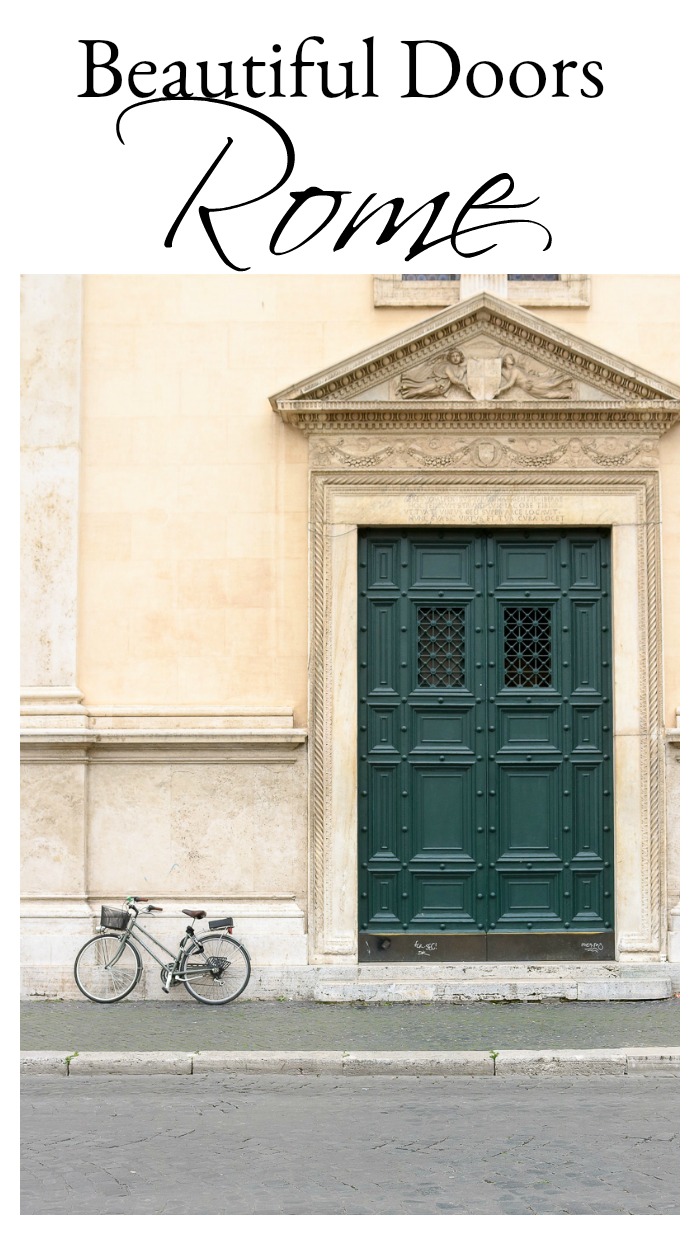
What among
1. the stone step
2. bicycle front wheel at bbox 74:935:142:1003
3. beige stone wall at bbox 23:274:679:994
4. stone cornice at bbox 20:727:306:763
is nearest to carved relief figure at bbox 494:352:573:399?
beige stone wall at bbox 23:274:679:994

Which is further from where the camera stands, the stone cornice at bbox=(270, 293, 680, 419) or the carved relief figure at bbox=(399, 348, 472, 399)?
the carved relief figure at bbox=(399, 348, 472, 399)

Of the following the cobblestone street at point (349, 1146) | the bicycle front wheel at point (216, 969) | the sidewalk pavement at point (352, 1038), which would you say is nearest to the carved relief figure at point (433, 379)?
the bicycle front wheel at point (216, 969)

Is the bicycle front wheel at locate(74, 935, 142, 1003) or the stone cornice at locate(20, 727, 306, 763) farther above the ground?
the stone cornice at locate(20, 727, 306, 763)

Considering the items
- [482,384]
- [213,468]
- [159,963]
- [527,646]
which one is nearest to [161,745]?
[159,963]

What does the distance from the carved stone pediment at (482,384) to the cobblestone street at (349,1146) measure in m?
5.27

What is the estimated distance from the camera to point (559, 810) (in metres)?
11.6

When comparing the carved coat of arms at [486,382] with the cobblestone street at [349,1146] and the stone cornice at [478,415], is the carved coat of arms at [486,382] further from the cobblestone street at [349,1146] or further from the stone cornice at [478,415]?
the cobblestone street at [349,1146]

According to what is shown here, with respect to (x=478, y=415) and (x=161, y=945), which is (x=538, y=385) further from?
(x=161, y=945)

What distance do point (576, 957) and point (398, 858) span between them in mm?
1686

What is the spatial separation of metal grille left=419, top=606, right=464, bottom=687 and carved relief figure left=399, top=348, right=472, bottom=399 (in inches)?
70.5

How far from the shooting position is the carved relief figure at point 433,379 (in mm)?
11469

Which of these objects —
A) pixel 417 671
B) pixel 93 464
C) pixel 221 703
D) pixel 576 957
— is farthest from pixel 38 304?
pixel 576 957

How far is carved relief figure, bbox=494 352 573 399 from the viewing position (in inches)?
451

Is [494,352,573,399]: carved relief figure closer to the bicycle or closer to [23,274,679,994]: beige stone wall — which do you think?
[23,274,679,994]: beige stone wall
